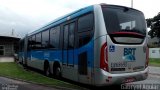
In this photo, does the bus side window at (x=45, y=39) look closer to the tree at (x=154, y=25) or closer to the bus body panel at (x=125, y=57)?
the bus body panel at (x=125, y=57)

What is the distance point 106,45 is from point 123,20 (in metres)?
1.41

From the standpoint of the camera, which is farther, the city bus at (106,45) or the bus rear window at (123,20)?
the bus rear window at (123,20)

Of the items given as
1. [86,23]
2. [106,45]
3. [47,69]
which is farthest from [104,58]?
[47,69]

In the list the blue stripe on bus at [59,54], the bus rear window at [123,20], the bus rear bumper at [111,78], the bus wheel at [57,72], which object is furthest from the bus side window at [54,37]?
the bus rear bumper at [111,78]

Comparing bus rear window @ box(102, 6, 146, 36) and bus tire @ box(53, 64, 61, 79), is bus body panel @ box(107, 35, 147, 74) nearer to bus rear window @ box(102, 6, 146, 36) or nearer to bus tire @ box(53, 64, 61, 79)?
bus rear window @ box(102, 6, 146, 36)

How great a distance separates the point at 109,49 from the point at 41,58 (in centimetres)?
894

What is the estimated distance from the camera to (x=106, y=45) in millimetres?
11992

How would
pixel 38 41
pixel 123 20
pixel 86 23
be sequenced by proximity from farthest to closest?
pixel 38 41 < pixel 86 23 < pixel 123 20

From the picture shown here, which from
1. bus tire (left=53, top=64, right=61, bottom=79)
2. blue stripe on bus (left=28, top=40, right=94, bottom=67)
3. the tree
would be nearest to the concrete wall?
the tree

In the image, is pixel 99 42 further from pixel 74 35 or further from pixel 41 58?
pixel 41 58

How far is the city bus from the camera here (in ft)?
39.4

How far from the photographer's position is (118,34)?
40.7 ft

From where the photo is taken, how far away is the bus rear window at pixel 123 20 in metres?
12.4

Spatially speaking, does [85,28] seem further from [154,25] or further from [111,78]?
[154,25]
